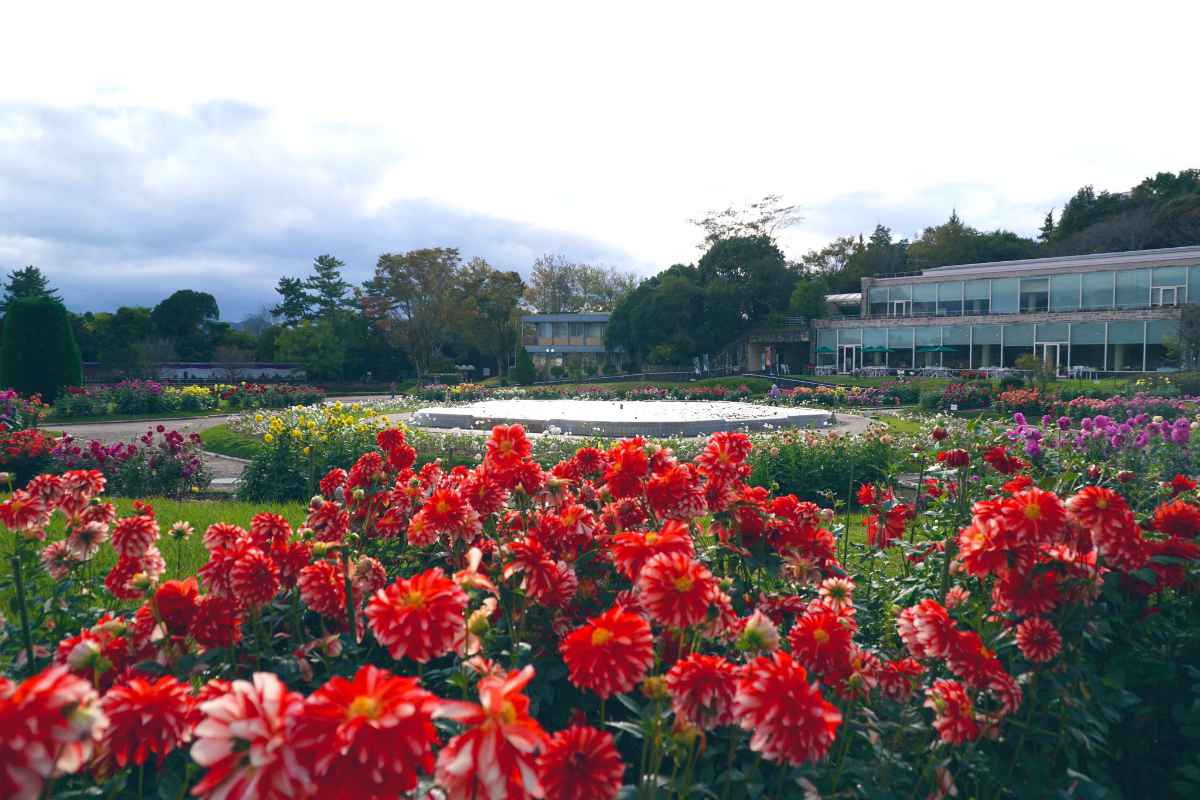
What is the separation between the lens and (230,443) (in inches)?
536

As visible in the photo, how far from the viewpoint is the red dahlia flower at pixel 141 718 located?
125cm

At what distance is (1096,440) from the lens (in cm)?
650

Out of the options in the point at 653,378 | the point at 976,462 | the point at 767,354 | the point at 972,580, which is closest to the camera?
the point at 972,580

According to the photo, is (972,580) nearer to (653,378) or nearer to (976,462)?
(976,462)

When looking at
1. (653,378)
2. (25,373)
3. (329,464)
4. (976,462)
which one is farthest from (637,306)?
(976,462)

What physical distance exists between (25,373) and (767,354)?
121ft

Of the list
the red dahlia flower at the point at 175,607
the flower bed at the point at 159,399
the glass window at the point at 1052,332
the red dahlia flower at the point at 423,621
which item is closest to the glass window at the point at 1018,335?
the glass window at the point at 1052,332

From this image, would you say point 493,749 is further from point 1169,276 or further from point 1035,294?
point 1035,294

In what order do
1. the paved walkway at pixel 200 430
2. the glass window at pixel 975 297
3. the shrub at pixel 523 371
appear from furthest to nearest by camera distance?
1. the glass window at pixel 975 297
2. the shrub at pixel 523 371
3. the paved walkway at pixel 200 430

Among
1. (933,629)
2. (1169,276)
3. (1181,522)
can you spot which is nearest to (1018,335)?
(1169,276)

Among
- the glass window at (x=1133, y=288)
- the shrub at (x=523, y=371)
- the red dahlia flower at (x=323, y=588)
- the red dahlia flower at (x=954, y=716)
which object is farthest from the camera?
the glass window at (x=1133, y=288)

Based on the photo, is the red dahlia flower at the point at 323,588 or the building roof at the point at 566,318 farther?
the building roof at the point at 566,318

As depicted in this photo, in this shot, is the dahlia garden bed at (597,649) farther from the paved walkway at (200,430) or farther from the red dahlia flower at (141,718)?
the paved walkway at (200,430)

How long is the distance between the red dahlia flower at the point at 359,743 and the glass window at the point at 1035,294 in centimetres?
4524
